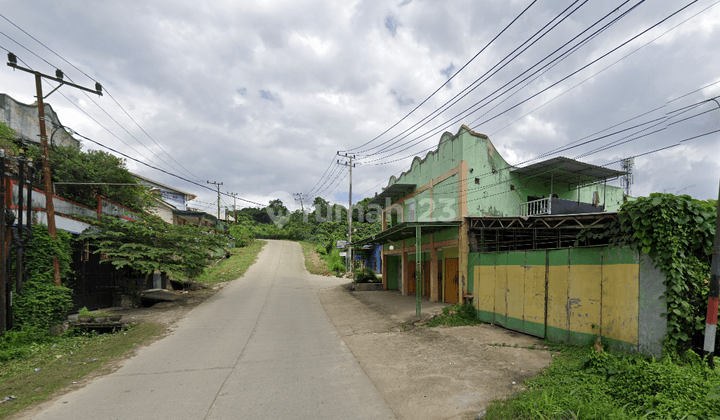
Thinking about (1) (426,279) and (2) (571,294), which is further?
(1) (426,279)

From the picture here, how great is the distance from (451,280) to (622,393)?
1096cm

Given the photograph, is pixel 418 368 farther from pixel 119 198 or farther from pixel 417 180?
pixel 119 198

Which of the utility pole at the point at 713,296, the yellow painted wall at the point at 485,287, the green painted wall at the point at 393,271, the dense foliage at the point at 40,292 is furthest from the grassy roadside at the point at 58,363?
the green painted wall at the point at 393,271

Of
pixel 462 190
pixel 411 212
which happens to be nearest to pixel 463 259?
pixel 462 190

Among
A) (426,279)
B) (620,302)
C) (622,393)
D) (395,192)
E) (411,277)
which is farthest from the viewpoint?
(395,192)

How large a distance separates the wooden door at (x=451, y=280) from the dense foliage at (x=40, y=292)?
13833mm

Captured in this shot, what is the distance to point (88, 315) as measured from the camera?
1049 centimetres

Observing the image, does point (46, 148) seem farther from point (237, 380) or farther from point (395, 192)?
point (395, 192)

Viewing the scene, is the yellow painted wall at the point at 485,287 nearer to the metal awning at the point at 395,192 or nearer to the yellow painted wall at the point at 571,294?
the yellow painted wall at the point at 571,294

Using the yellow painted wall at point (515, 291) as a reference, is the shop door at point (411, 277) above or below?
below

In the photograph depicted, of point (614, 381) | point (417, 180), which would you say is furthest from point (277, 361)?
point (417, 180)

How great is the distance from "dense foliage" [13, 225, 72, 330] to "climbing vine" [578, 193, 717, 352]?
14.3 meters

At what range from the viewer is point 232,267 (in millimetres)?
31688

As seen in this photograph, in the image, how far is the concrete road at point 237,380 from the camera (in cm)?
493
